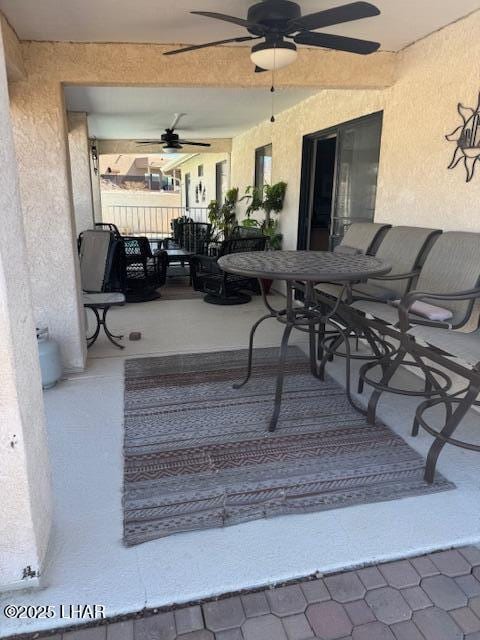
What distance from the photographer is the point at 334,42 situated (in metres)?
2.41

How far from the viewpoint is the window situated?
6945 mm

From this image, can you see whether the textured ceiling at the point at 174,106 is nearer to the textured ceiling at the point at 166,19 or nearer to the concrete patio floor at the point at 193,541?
the textured ceiling at the point at 166,19

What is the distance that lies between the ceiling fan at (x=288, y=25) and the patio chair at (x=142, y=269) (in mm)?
3585

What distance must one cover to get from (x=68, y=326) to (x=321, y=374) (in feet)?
6.39

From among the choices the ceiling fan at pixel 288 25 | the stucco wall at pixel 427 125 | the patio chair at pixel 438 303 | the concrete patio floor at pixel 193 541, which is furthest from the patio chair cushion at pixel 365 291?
the ceiling fan at pixel 288 25

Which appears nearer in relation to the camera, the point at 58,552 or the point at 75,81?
the point at 58,552

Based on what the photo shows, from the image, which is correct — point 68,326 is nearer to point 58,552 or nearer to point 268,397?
point 268,397

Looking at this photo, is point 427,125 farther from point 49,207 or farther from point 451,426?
point 49,207

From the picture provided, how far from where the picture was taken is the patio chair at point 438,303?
2412mm

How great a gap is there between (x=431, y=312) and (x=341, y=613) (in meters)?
1.70

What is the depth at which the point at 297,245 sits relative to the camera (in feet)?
18.6

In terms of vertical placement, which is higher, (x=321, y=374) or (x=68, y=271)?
(x=68, y=271)

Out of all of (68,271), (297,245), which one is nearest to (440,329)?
(68,271)

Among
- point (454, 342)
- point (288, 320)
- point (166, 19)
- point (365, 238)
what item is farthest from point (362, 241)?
point (166, 19)
